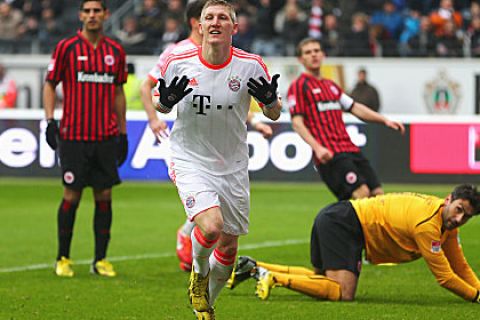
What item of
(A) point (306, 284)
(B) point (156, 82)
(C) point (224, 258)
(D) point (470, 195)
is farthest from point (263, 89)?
(B) point (156, 82)

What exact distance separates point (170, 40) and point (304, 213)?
31.8 ft

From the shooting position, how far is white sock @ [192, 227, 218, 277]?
7.01 m

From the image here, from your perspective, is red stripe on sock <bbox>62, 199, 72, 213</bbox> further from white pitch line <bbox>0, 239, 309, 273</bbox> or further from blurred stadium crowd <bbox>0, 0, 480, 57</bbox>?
blurred stadium crowd <bbox>0, 0, 480, 57</bbox>

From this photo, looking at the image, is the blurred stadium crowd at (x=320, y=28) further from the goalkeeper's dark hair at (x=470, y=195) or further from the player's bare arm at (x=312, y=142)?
the goalkeeper's dark hair at (x=470, y=195)

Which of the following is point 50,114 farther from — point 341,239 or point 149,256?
point 341,239

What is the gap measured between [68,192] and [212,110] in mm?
3189

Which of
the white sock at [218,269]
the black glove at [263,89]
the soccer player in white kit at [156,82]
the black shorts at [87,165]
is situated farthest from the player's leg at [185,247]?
the black glove at [263,89]

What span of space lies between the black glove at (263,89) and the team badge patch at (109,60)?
10.3ft

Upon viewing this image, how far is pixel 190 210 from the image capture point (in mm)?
6992

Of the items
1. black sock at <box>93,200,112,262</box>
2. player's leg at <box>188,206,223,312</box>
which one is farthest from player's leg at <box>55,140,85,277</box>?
player's leg at <box>188,206,223,312</box>

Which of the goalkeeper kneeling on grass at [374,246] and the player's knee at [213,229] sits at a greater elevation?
the player's knee at [213,229]

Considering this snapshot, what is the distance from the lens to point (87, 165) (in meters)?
9.89

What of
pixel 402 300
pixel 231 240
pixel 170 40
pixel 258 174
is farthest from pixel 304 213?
pixel 170 40

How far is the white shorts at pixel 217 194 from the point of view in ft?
22.9
